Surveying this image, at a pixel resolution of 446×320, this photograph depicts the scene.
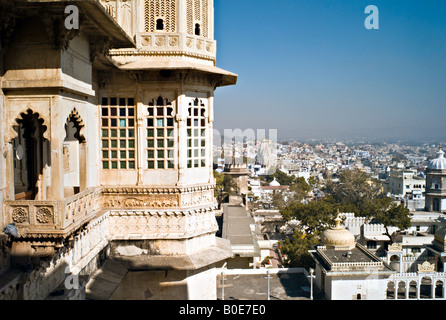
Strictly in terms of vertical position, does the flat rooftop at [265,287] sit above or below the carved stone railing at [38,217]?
below

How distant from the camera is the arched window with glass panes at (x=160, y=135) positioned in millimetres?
9766

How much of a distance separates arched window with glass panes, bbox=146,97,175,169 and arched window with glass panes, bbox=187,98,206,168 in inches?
16.4

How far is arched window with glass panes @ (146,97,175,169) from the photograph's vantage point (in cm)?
977

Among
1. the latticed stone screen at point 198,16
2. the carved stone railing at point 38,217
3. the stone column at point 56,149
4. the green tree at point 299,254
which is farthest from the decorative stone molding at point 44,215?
the green tree at point 299,254

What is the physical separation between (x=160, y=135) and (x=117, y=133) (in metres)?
0.94

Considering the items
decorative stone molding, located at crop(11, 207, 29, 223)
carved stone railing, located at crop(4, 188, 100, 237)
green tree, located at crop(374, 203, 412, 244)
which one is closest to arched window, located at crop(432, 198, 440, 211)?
green tree, located at crop(374, 203, 412, 244)

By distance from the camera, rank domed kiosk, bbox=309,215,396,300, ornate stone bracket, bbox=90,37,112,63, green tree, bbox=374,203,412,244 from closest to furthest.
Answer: ornate stone bracket, bbox=90,37,112,63, domed kiosk, bbox=309,215,396,300, green tree, bbox=374,203,412,244

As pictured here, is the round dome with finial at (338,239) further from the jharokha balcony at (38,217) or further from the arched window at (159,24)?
the jharokha balcony at (38,217)

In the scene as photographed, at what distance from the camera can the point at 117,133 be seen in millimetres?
9734

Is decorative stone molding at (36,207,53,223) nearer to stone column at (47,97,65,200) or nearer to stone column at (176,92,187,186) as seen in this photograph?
stone column at (47,97,65,200)

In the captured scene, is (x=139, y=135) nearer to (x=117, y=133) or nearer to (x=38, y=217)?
(x=117, y=133)

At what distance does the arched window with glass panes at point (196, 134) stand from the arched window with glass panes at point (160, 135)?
42 centimetres

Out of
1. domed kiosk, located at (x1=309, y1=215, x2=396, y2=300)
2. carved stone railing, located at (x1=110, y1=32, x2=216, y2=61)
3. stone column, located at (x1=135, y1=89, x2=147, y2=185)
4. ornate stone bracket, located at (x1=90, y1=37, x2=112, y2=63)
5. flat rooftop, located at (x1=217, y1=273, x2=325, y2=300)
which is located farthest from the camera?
domed kiosk, located at (x1=309, y1=215, x2=396, y2=300)
